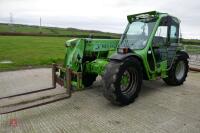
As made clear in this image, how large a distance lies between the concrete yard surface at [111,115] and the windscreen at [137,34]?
1315mm

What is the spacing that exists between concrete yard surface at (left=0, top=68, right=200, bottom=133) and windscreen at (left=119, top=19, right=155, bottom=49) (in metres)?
1.32

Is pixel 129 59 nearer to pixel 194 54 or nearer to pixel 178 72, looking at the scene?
pixel 178 72

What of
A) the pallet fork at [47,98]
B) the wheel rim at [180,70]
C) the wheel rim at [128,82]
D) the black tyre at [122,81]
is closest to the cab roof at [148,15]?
the wheel rim at [180,70]

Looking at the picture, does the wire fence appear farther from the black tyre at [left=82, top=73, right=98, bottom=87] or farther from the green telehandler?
the black tyre at [left=82, top=73, right=98, bottom=87]

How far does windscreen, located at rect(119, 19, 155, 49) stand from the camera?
5.89 metres

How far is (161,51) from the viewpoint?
243 inches

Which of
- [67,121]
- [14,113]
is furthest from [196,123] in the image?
[14,113]

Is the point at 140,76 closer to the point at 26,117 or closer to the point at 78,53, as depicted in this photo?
the point at 78,53

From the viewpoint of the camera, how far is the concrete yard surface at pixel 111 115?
3877 millimetres

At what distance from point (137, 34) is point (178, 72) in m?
2.04

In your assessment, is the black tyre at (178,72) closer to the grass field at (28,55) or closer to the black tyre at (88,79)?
the black tyre at (88,79)

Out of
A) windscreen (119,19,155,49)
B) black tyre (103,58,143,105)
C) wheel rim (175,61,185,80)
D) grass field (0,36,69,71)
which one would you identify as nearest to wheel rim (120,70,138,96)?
black tyre (103,58,143,105)

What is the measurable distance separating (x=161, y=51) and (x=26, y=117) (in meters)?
3.85

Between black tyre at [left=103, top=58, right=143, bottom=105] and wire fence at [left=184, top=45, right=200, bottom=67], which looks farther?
wire fence at [left=184, top=45, right=200, bottom=67]
